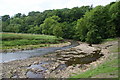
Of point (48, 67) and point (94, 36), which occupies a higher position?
point (94, 36)

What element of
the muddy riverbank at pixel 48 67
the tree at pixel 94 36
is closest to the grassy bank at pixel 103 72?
the muddy riverbank at pixel 48 67

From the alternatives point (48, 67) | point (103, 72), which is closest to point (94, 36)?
point (48, 67)

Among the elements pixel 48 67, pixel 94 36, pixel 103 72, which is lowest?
pixel 48 67

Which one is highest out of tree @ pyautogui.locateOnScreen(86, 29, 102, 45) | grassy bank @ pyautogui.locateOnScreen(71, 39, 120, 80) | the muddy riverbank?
tree @ pyautogui.locateOnScreen(86, 29, 102, 45)

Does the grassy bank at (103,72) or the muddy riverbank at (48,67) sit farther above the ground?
the grassy bank at (103,72)

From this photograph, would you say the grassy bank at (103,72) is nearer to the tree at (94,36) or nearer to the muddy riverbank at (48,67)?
the muddy riverbank at (48,67)

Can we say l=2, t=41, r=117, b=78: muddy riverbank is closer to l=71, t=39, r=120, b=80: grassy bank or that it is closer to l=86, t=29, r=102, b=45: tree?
l=71, t=39, r=120, b=80: grassy bank

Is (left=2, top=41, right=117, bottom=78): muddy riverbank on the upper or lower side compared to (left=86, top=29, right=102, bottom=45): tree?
lower

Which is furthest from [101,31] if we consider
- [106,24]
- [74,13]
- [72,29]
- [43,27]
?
[74,13]

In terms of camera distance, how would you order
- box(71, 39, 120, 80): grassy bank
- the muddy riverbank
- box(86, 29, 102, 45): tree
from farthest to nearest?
box(86, 29, 102, 45): tree
the muddy riverbank
box(71, 39, 120, 80): grassy bank

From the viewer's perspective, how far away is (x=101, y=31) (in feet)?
219

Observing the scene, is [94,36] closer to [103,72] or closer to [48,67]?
[48,67]

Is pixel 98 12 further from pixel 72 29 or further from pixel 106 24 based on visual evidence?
pixel 72 29

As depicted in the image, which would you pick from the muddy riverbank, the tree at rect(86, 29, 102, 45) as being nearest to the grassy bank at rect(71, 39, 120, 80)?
the muddy riverbank
